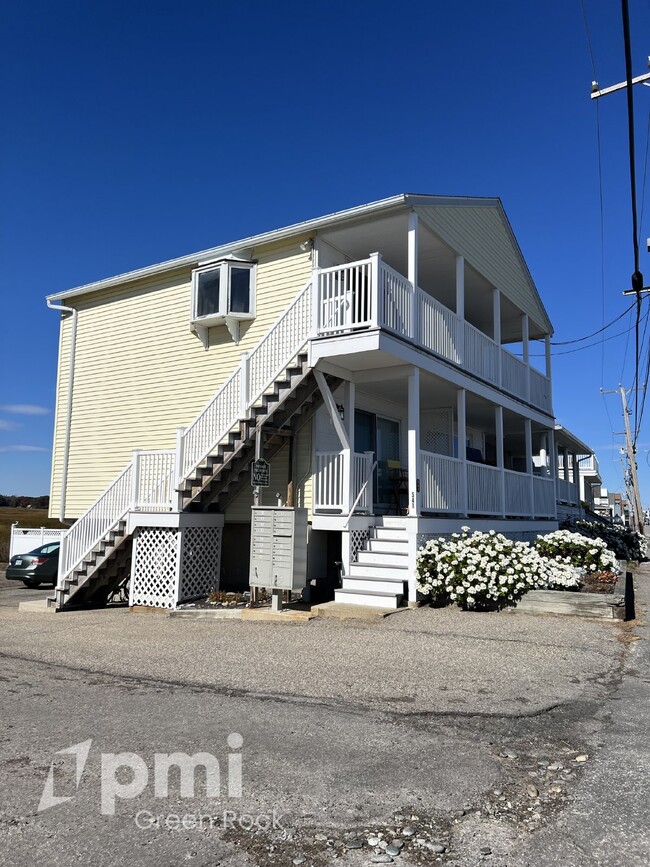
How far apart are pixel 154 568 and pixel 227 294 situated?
5.81m

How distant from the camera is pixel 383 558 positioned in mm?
11344

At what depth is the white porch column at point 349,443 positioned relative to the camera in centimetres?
1154

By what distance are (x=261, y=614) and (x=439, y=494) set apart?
3.97 m

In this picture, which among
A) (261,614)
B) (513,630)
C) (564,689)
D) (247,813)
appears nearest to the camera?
(247,813)

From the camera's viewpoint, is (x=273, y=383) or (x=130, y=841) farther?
(x=273, y=383)

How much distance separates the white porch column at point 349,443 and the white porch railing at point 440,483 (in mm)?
1217

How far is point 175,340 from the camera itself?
15539 millimetres

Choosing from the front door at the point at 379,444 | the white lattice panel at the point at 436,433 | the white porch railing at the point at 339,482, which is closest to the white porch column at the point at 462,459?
the front door at the point at 379,444

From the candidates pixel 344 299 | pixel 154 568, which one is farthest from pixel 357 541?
pixel 344 299

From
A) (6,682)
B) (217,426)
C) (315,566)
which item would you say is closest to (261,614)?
(315,566)

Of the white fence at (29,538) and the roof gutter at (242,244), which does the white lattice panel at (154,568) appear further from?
the white fence at (29,538)

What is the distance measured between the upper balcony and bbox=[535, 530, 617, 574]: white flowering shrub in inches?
150

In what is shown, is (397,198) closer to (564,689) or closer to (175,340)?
(175,340)

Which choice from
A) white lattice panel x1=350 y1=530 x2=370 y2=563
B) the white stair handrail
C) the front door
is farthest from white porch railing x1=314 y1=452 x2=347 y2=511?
the front door
